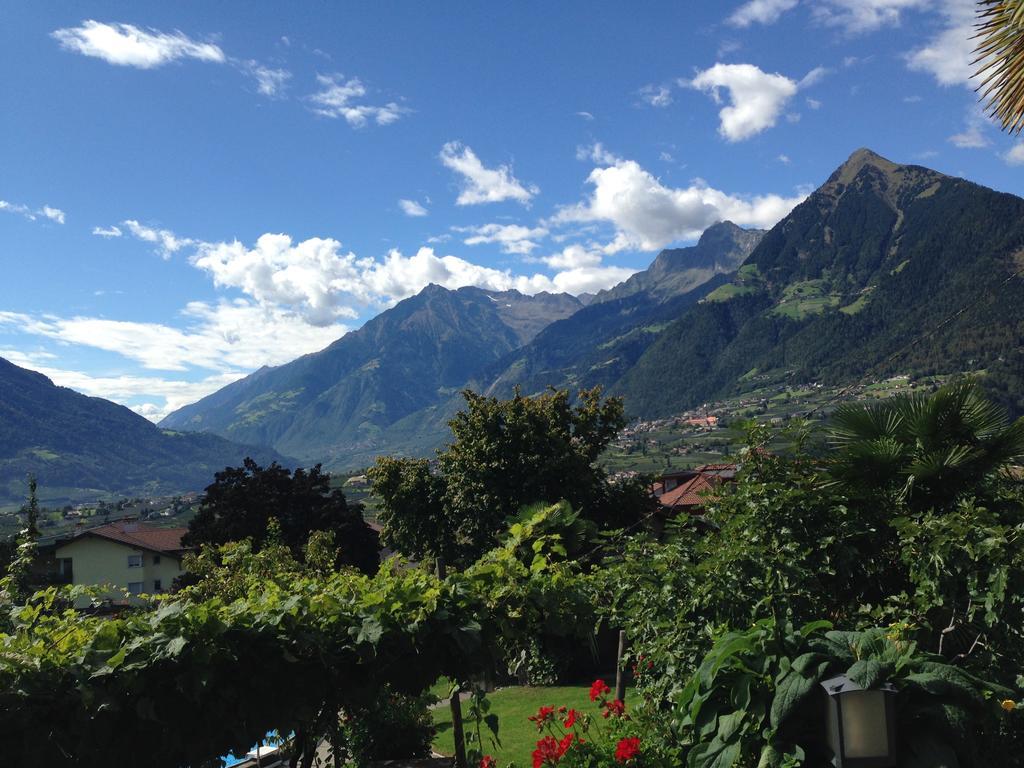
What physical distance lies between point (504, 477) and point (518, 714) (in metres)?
10.6

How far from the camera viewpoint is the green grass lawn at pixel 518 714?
41.9 ft

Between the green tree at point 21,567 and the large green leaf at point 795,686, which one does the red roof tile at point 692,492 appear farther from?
the green tree at point 21,567

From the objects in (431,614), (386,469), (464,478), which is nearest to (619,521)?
(464,478)

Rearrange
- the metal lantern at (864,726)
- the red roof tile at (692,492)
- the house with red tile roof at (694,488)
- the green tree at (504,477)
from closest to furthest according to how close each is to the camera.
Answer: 1. the metal lantern at (864,726)
2. the house with red tile roof at (694,488)
3. the red roof tile at (692,492)
4. the green tree at (504,477)

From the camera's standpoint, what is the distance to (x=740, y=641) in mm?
4047

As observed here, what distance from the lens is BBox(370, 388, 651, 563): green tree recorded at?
1057 inches

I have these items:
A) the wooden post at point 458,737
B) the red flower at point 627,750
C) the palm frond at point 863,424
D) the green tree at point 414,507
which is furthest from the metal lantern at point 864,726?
the green tree at point 414,507

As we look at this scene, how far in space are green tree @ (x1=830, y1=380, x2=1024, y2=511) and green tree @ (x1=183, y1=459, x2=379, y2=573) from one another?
3063 cm

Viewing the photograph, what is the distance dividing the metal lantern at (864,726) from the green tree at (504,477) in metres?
21.8

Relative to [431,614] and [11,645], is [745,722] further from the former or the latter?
[11,645]

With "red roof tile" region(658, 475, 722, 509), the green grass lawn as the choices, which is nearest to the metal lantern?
"red roof tile" region(658, 475, 722, 509)

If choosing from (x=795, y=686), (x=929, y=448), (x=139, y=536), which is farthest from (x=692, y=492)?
(x=139, y=536)

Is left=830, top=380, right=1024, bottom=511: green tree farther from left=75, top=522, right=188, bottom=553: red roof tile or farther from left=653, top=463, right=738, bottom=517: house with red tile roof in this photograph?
left=75, top=522, right=188, bottom=553: red roof tile

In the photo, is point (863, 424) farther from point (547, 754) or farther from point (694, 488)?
point (694, 488)
